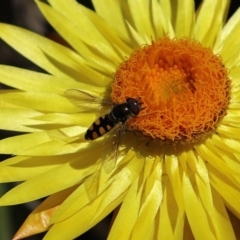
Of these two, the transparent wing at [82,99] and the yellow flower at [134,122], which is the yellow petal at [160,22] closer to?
the yellow flower at [134,122]

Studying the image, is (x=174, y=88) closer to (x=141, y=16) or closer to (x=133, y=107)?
(x=133, y=107)

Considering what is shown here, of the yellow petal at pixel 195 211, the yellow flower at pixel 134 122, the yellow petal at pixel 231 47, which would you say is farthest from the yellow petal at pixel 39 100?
the yellow petal at pixel 231 47

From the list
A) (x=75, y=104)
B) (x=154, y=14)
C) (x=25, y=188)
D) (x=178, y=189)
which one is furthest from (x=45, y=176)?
(x=154, y=14)

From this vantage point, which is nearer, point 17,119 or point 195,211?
point 195,211

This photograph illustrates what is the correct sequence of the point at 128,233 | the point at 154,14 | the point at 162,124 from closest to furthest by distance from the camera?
1. the point at 128,233
2. the point at 162,124
3. the point at 154,14

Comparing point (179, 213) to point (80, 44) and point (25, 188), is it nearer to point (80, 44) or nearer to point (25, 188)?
point (25, 188)

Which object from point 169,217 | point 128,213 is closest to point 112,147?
point 128,213
